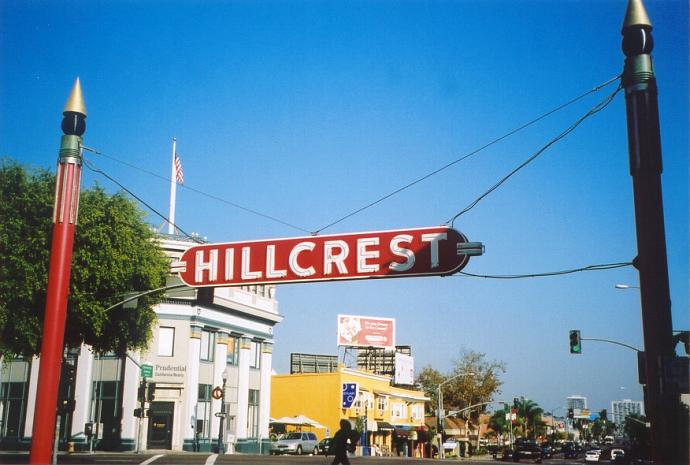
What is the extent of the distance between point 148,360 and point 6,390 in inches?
431

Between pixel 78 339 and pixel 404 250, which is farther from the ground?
pixel 404 250

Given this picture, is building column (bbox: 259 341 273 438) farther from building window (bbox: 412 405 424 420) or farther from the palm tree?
the palm tree

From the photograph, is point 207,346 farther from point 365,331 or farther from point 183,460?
point 365,331

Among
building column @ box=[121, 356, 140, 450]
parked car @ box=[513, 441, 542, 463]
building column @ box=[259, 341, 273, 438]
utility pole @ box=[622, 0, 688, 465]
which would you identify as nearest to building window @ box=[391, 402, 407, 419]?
parked car @ box=[513, 441, 542, 463]

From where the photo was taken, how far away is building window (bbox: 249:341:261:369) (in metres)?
51.2

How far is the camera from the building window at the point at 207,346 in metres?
45.9

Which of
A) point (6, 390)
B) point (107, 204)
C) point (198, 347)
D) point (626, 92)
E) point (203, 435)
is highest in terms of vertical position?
point (107, 204)

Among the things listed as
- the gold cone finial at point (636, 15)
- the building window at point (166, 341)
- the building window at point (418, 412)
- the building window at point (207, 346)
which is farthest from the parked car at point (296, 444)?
the gold cone finial at point (636, 15)

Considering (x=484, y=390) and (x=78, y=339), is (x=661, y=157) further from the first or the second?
(x=484, y=390)

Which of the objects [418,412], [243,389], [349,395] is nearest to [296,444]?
[243,389]

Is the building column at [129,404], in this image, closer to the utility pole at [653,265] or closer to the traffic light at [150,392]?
the traffic light at [150,392]

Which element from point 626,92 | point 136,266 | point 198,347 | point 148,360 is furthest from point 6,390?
point 626,92

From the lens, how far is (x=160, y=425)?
43.0 metres

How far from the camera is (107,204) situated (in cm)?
2633
